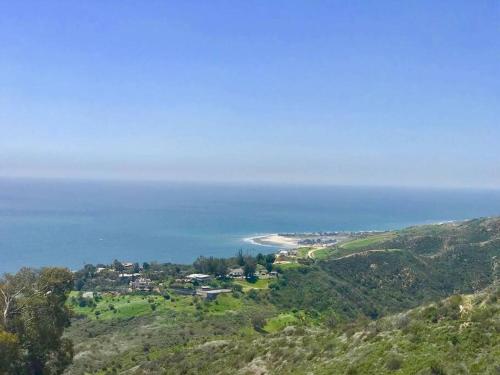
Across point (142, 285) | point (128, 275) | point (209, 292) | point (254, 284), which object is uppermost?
point (209, 292)

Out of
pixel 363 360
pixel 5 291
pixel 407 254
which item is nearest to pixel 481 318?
pixel 363 360

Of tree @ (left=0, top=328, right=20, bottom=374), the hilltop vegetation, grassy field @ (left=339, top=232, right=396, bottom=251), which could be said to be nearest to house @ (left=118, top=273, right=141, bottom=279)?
the hilltop vegetation

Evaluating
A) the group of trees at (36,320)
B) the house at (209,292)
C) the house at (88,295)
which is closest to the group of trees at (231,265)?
the house at (209,292)

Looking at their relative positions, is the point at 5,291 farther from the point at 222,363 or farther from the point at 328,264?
the point at 328,264

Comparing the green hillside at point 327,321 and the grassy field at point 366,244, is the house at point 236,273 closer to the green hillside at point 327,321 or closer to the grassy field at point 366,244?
the green hillside at point 327,321

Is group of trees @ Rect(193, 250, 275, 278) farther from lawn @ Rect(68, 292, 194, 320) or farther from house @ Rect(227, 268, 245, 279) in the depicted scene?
lawn @ Rect(68, 292, 194, 320)

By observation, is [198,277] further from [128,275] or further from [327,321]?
[327,321]

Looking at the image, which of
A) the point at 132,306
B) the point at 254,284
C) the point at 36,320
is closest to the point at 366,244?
the point at 254,284
